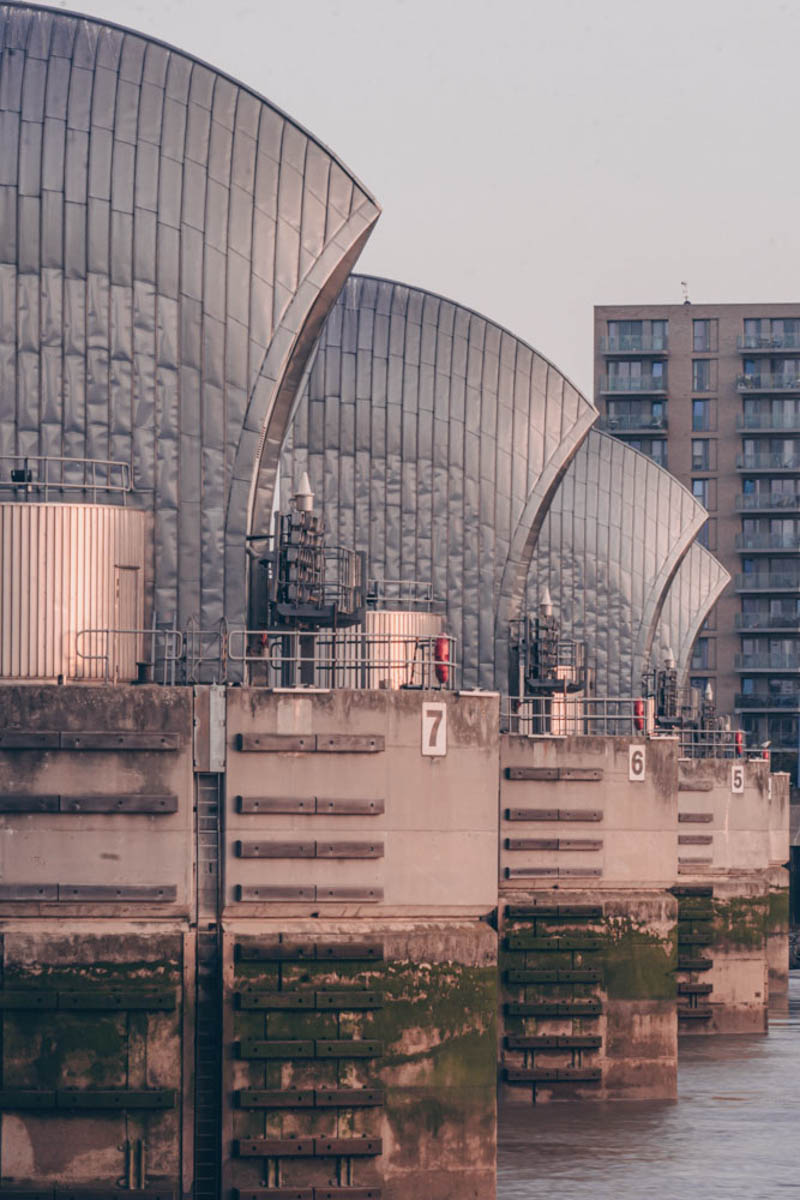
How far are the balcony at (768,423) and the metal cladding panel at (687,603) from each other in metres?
84.0

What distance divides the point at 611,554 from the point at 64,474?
4705cm

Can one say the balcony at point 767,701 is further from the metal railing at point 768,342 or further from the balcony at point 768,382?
the metal railing at point 768,342

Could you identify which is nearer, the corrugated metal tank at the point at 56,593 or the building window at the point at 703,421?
the corrugated metal tank at the point at 56,593

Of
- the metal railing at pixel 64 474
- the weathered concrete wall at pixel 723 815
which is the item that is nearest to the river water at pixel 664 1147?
the weathered concrete wall at pixel 723 815

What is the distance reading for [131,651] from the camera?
1671 inches

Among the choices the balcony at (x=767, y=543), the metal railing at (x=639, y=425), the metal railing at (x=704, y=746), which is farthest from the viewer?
the metal railing at (x=639, y=425)

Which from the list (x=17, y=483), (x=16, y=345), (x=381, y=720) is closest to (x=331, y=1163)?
(x=381, y=720)

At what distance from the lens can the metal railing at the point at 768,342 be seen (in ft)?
653

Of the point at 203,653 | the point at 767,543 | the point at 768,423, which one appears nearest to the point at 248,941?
the point at 203,653

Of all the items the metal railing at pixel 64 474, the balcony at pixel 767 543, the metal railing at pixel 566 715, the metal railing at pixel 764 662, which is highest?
the balcony at pixel 767 543

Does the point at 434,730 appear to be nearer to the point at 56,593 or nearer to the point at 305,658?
the point at 305,658

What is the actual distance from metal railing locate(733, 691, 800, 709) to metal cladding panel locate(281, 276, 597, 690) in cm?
12529

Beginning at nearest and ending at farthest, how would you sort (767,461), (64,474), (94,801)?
(94,801) < (64,474) < (767,461)

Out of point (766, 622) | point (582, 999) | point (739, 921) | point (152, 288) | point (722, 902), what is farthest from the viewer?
point (766, 622)
